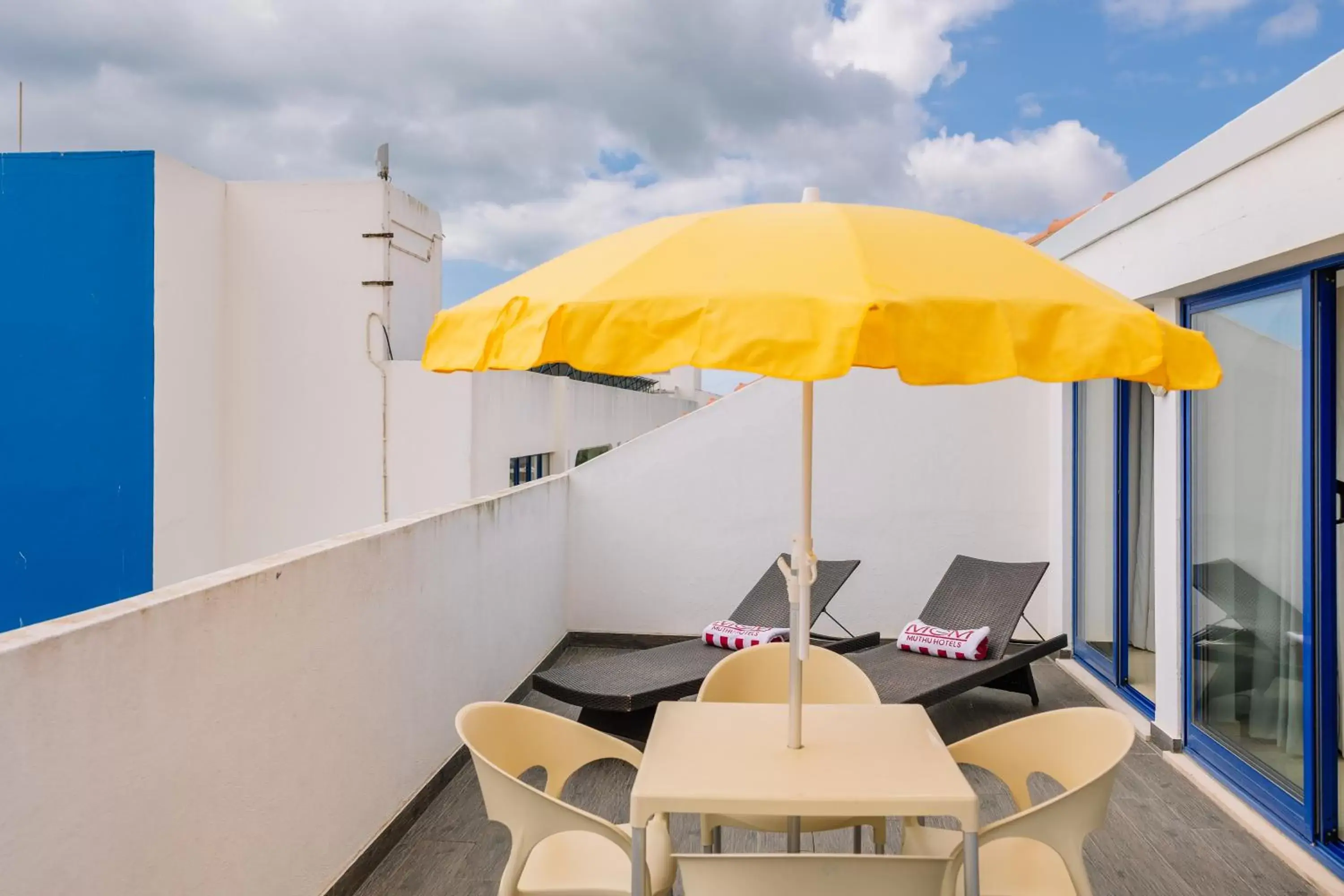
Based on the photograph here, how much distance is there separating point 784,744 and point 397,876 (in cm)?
187

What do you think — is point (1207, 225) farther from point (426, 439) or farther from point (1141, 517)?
point (426, 439)

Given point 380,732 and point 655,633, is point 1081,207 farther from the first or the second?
point 380,732

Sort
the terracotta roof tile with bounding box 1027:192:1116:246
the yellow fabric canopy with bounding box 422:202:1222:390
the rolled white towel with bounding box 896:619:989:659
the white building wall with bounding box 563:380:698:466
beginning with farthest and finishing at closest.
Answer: the white building wall with bounding box 563:380:698:466 → the terracotta roof tile with bounding box 1027:192:1116:246 → the rolled white towel with bounding box 896:619:989:659 → the yellow fabric canopy with bounding box 422:202:1222:390

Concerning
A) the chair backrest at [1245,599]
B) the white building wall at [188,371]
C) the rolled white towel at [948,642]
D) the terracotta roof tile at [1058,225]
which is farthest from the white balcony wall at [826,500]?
the white building wall at [188,371]

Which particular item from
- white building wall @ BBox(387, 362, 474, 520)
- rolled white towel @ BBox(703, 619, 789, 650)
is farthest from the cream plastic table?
white building wall @ BBox(387, 362, 474, 520)

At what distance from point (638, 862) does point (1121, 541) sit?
15.8ft

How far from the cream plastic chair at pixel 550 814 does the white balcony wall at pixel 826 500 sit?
5054 millimetres

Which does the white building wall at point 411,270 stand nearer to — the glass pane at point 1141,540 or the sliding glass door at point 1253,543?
the glass pane at point 1141,540

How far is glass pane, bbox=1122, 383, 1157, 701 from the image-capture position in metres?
6.02

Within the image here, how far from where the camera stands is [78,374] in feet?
36.1

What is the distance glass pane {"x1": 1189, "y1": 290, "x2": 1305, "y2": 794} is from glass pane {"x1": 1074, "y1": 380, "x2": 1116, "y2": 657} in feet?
4.54

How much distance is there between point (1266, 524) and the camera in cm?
437

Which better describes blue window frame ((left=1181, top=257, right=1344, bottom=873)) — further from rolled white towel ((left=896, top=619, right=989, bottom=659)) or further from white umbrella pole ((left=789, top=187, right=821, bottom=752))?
white umbrella pole ((left=789, top=187, right=821, bottom=752))

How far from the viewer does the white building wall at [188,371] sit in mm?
11070
